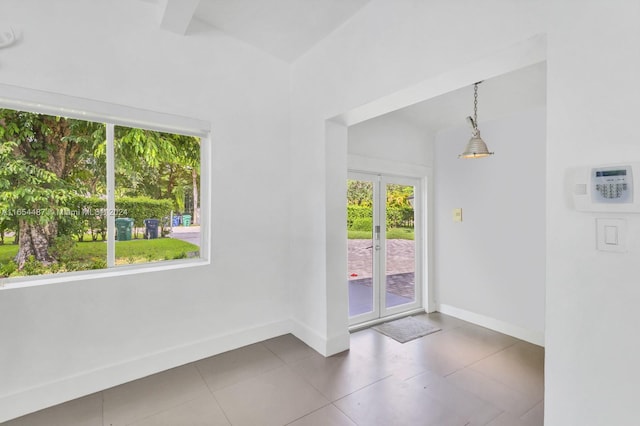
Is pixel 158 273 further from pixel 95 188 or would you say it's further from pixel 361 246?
pixel 361 246

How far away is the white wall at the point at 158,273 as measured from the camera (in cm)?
214

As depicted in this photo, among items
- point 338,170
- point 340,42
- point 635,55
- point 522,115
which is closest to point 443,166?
point 522,115

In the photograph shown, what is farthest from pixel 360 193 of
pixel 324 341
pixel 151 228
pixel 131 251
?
pixel 131 251

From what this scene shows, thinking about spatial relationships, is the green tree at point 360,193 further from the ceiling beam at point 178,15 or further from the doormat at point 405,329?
the ceiling beam at point 178,15

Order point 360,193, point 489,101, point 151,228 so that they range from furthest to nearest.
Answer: point 360,193, point 489,101, point 151,228

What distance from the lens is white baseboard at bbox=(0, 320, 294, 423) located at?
6.86 ft

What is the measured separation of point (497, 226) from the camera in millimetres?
3742

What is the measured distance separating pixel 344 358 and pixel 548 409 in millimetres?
1773

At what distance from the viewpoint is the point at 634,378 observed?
1.23 metres

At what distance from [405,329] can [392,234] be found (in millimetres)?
1250

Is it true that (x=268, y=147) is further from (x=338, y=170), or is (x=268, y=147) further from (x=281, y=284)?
(x=281, y=284)

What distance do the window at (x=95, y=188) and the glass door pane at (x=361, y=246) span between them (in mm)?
1831

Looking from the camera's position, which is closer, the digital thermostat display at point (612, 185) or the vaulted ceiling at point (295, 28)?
the digital thermostat display at point (612, 185)

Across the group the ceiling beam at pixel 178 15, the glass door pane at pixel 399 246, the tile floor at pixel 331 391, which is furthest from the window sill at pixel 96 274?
the glass door pane at pixel 399 246
